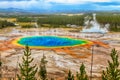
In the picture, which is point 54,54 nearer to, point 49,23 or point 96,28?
point 96,28

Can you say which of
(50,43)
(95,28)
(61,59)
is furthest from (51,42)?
(95,28)

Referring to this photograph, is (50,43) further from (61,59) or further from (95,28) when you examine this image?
(95,28)

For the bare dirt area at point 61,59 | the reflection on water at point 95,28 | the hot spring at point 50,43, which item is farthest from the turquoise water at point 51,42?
the reflection on water at point 95,28

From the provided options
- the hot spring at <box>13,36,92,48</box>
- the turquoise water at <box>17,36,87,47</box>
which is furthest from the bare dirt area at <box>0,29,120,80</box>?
the turquoise water at <box>17,36,87,47</box>

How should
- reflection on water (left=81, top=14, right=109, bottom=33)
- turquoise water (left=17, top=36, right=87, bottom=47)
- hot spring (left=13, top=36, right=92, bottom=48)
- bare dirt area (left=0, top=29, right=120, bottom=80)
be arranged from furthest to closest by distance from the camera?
1. reflection on water (left=81, top=14, right=109, bottom=33)
2. turquoise water (left=17, top=36, right=87, bottom=47)
3. hot spring (left=13, top=36, right=92, bottom=48)
4. bare dirt area (left=0, top=29, right=120, bottom=80)

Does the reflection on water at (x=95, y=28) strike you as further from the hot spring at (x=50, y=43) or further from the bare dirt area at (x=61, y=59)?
the bare dirt area at (x=61, y=59)

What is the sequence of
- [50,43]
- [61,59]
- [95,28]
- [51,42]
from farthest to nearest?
[95,28] → [51,42] → [50,43] → [61,59]

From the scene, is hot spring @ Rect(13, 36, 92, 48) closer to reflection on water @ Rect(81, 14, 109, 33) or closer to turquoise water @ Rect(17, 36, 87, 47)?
turquoise water @ Rect(17, 36, 87, 47)

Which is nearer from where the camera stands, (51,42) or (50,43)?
(50,43)

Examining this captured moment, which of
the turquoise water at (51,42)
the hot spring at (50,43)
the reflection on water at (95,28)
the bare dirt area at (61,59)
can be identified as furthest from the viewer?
the reflection on water at (95,28)

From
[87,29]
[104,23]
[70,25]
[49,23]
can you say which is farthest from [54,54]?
[49,23]

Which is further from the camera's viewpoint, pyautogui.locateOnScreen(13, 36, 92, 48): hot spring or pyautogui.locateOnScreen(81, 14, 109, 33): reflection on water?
pyautogui.locateOnScreen(81, 14, 109, 33): reflection on water
